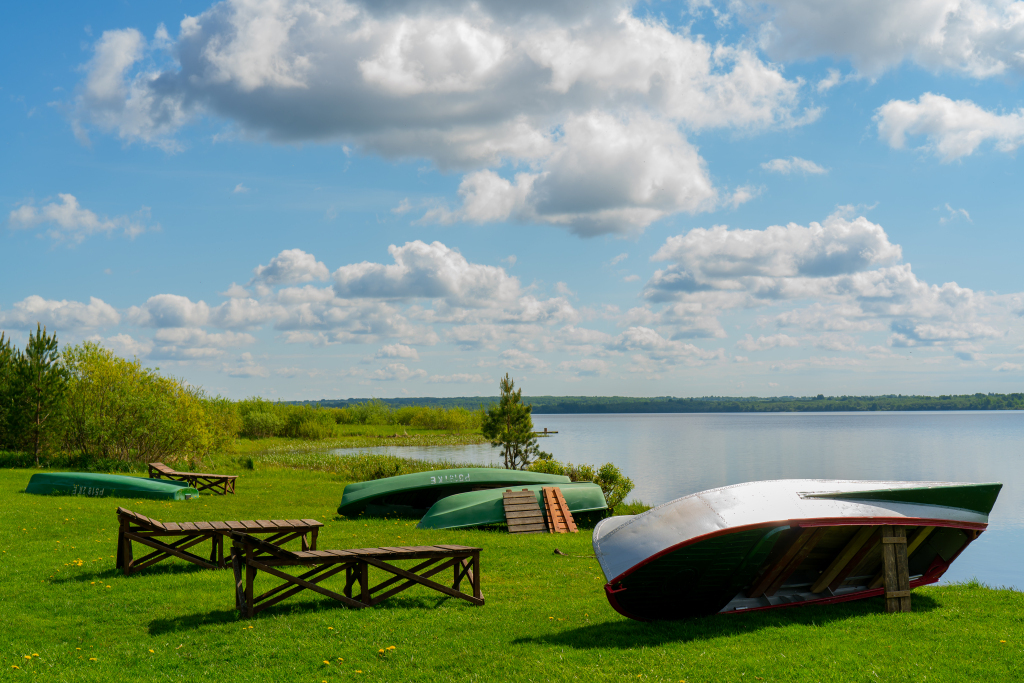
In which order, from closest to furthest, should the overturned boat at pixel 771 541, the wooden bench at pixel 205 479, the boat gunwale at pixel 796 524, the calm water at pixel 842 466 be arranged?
the boat gunwale at pixel 796 524 < the overturned boat at pixel 771 541 < the calm water at pixel 842 466 < the wooden bench at pixel 205 479

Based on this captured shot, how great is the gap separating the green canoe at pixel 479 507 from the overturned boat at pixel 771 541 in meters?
6.59

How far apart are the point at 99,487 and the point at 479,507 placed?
33.6ft

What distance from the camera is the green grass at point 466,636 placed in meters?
5.37

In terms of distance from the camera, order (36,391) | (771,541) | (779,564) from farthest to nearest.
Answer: (36,391)
(779,564)
(771,541)

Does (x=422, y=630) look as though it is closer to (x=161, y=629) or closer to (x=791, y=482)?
(x=161, y=629)

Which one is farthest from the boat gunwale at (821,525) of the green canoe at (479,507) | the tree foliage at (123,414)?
the tree foliage at (123,414)

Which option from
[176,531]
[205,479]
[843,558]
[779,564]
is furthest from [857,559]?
[205,479]

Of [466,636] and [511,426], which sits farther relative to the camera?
[511,426]

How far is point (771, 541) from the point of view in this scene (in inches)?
257

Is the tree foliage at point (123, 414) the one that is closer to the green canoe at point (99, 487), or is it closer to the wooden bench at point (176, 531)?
the green canoe at point (99, 487)

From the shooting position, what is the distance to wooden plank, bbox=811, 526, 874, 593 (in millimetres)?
7145

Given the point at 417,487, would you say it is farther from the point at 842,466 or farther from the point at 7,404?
the point at 842,466

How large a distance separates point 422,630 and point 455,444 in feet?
160

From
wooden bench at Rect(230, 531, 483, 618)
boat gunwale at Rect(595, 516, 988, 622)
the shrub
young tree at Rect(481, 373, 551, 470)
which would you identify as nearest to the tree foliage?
young tree at Rect(481, 373, 551, 470)
